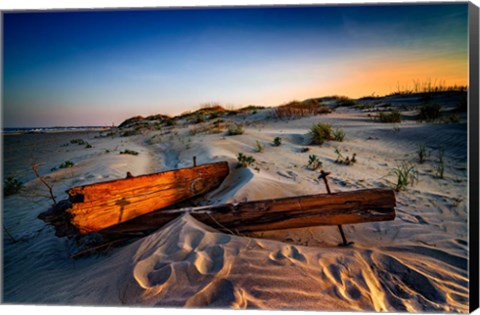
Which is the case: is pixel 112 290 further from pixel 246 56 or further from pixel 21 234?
pixel 246 56

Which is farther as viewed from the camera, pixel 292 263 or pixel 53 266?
pixel 53 266

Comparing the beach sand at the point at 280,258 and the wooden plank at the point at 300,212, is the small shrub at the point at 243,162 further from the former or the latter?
the wooden plank at the point at 300,212

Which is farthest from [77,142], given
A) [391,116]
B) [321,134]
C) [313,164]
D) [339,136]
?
[391,116]

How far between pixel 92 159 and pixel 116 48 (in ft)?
12.1

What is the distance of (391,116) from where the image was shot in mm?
6797

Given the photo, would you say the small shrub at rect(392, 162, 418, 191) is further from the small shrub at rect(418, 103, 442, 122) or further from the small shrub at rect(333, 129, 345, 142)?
the small shrub at rect(333, 129, 345, 142)

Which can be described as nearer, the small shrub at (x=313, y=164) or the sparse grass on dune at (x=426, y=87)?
the sparse grass on dune at (x=426, y=87)

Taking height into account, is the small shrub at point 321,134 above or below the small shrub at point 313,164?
above

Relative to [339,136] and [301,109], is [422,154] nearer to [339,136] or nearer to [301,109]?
[339,136]

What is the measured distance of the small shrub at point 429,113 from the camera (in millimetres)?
5371

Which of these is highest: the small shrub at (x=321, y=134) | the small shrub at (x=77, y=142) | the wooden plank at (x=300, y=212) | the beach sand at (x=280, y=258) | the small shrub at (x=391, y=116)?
the small shrub at (x=77, y=142)

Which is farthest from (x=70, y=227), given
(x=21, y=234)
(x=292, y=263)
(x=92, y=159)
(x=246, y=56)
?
(x=92, y=159)

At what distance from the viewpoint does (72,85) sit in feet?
14.4

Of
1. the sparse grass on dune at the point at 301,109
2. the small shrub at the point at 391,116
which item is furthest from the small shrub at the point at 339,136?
the sparse grass on dune at the point at 301,109
